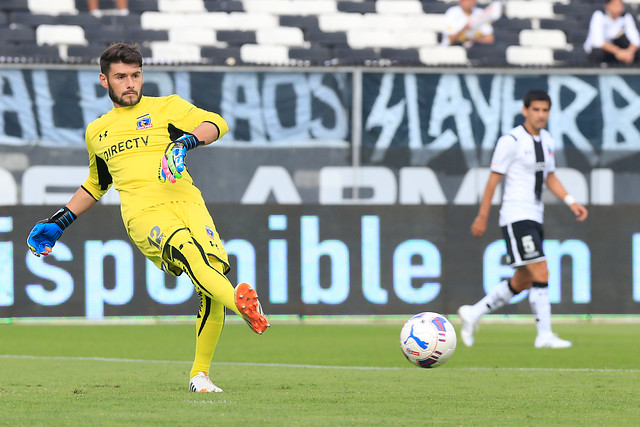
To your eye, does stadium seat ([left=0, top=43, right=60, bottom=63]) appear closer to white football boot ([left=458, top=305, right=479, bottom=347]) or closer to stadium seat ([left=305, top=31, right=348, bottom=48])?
stadium seat ([left=305, top=31, right=348, bottom=48])

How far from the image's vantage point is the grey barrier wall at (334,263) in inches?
516

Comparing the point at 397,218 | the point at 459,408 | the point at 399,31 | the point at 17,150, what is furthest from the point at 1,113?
the point at 459,408

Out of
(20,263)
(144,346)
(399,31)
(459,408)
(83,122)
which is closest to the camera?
(459,408)

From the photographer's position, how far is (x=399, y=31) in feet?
57.7

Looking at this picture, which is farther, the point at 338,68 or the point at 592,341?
the point at 338,68

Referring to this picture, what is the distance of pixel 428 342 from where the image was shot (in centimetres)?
749

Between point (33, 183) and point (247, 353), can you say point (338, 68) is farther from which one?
point (247, 353)

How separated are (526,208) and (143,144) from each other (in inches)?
185

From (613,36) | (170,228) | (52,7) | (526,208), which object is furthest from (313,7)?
(170,228)

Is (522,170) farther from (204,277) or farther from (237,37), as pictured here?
(237,37)

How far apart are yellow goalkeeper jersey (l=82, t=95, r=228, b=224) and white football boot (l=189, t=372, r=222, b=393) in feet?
3.23

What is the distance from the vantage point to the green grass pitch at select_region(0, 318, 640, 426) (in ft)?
18.1

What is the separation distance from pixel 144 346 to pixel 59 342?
3.39ft

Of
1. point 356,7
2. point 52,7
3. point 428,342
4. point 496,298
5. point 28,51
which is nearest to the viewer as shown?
point 428,342
